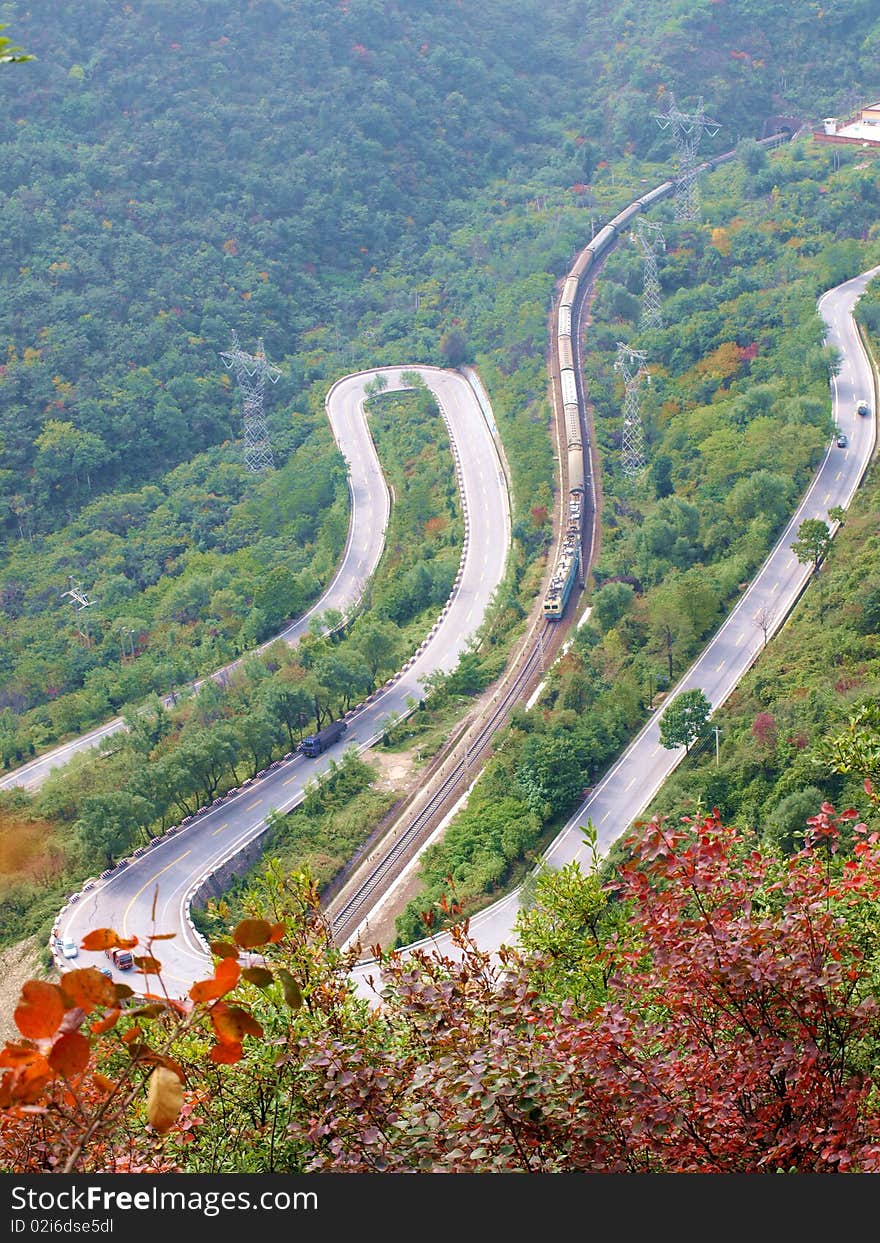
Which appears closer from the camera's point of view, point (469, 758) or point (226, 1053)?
point (226, 1053)

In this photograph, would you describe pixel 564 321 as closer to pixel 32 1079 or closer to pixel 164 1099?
pixel 32 1079

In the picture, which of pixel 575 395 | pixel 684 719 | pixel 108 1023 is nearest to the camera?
pixel 108 1023

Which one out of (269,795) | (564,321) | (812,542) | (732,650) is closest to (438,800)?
(269,795)

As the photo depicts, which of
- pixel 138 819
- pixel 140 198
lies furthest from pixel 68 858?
pixel 140 198

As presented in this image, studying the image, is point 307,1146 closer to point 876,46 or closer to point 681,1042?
point 681,1042

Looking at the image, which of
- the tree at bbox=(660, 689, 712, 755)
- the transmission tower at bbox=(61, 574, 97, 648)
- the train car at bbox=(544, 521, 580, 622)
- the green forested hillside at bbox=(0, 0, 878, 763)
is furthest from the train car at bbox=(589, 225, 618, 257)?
the tree at bbox=(660, 689, 712, 755)

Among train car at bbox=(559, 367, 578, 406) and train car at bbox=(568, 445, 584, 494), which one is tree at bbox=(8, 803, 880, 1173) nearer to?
train car at bbox=(568, 445, 584, 494)
